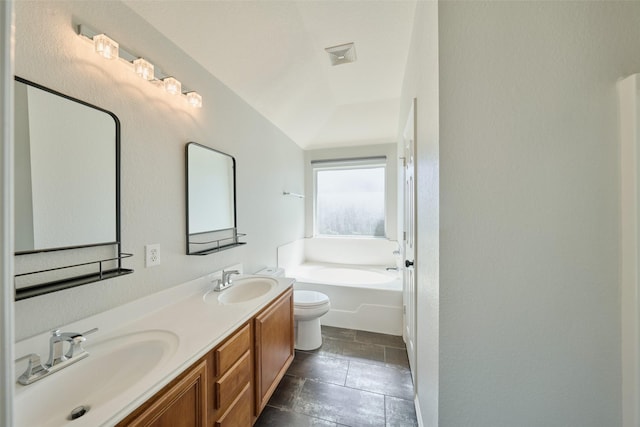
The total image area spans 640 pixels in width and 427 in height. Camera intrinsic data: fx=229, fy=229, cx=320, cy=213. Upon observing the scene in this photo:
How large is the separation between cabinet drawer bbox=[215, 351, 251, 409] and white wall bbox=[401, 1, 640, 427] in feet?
3.04

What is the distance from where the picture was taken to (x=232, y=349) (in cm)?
111

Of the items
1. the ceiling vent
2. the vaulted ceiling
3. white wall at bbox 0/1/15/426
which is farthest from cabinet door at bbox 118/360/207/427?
the ceiling vent

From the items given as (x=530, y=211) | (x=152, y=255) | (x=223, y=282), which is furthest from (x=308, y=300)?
(x=530, y=211)

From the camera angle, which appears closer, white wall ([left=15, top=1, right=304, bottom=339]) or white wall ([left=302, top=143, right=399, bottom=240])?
white wall ([left=15, top=1, right=304, bottom=339])

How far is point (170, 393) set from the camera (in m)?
0.79

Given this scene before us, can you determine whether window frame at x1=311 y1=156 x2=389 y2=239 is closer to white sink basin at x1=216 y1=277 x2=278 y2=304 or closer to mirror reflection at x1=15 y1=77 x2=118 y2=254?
white sink basin at x1=216 y1=277 x2=278 y2=304

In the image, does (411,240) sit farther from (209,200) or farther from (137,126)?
(137,126)

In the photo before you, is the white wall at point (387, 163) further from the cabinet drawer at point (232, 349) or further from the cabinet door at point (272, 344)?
the cabinet drawer at point (232, 349)

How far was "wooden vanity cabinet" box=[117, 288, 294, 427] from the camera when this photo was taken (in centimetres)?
78

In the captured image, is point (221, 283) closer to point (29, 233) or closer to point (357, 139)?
point (29, 233)

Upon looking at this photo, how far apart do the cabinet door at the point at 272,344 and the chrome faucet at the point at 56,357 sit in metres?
0.72

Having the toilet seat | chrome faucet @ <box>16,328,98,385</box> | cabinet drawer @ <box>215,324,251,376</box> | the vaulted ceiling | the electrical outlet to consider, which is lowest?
the toilet seat

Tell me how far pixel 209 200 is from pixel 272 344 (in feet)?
3.58

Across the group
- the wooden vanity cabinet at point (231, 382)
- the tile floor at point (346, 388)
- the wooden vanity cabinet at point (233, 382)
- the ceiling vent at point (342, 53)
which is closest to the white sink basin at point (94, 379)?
the wooden vanity cabinet at point (231, 382)
